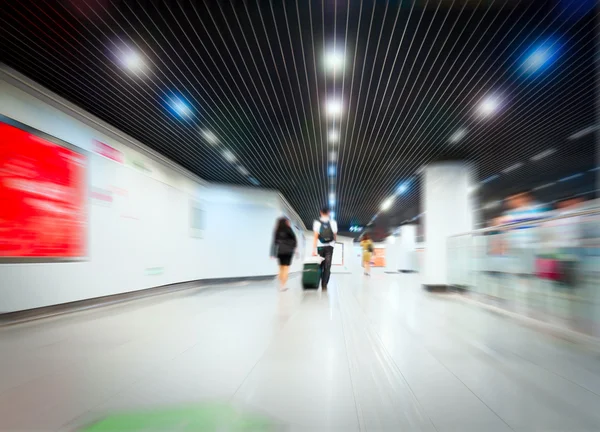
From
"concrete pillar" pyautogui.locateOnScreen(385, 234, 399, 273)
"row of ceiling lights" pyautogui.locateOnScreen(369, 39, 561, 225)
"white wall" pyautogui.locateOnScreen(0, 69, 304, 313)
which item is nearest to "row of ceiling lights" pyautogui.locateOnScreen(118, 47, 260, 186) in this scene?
"white wall" pyautogui.locateOnScreen(0, 69, 304, 313)

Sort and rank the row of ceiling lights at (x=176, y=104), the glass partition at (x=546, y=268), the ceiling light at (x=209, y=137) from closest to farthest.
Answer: the glass partition at (x=546, y=268)
the row of ceiling lights at (x=176, y=104)
the ceiling light at (x=209, y=137)

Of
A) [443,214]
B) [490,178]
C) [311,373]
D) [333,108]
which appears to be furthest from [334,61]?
[490,178]

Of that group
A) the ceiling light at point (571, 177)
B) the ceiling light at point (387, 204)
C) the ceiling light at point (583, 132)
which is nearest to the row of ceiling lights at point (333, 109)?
the ceiling light at point (583, 132)

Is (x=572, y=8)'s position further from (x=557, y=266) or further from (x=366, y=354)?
(x=366, y=354)

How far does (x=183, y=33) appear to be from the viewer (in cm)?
384

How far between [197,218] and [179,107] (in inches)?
234

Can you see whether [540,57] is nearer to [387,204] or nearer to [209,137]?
[209,137]

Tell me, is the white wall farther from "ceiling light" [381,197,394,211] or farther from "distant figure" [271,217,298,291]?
"ceiling light" [381,197,394,211]

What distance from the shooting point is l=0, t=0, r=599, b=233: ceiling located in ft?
11.7

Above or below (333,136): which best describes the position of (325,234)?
below

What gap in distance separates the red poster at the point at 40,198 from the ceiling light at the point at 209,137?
7.25 ft

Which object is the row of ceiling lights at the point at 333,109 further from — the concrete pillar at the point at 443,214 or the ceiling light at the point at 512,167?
the ceiling light at the point at 512,167

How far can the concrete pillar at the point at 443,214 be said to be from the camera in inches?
365

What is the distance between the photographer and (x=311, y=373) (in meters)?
2.55
